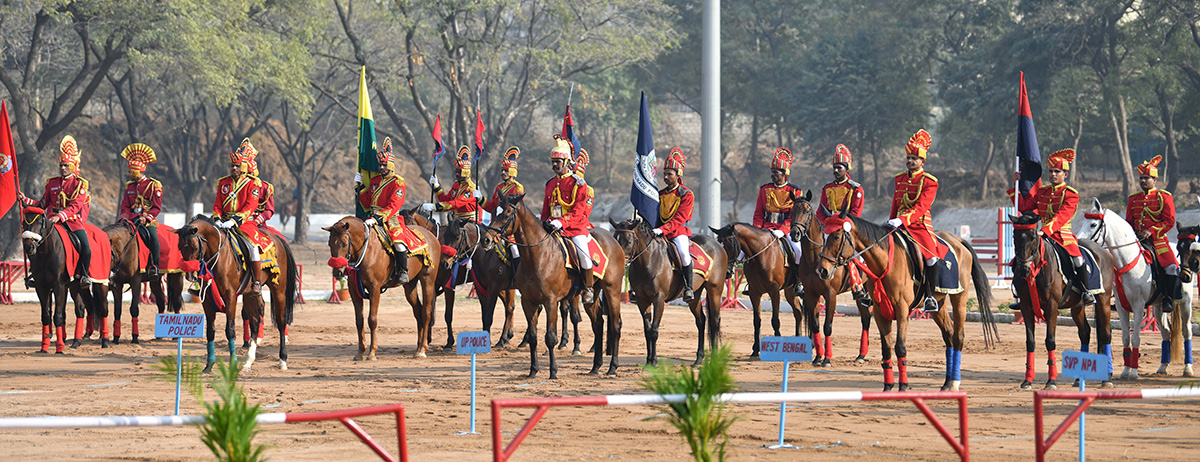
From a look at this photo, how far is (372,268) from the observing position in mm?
15469

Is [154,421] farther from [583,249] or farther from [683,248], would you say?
[683,248]

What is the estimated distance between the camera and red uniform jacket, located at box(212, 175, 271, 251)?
14641 millimetres

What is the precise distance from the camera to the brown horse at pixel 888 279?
12.0 m

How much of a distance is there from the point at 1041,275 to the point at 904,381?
1926 mm

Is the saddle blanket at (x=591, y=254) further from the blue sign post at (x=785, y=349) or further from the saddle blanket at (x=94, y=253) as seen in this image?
the saddle blanket at (x=94, y=253)

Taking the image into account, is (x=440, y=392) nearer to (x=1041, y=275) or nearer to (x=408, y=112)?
(x=1041, y=275)

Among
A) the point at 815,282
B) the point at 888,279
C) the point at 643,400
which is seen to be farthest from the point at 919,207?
the point at 643,400

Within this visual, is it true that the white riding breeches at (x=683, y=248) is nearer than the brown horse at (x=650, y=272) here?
No

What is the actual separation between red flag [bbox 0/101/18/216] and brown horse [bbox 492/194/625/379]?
635 centimetres

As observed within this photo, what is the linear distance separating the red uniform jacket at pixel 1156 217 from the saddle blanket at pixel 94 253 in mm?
12993

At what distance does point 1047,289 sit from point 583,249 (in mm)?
4976

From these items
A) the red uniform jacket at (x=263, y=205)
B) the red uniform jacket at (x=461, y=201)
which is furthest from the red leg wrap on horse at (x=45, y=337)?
the red uniform jacket at (x=461, y=201)

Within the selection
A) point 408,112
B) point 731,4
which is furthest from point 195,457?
point 408,112

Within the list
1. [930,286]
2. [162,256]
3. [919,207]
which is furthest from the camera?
[162,256]
